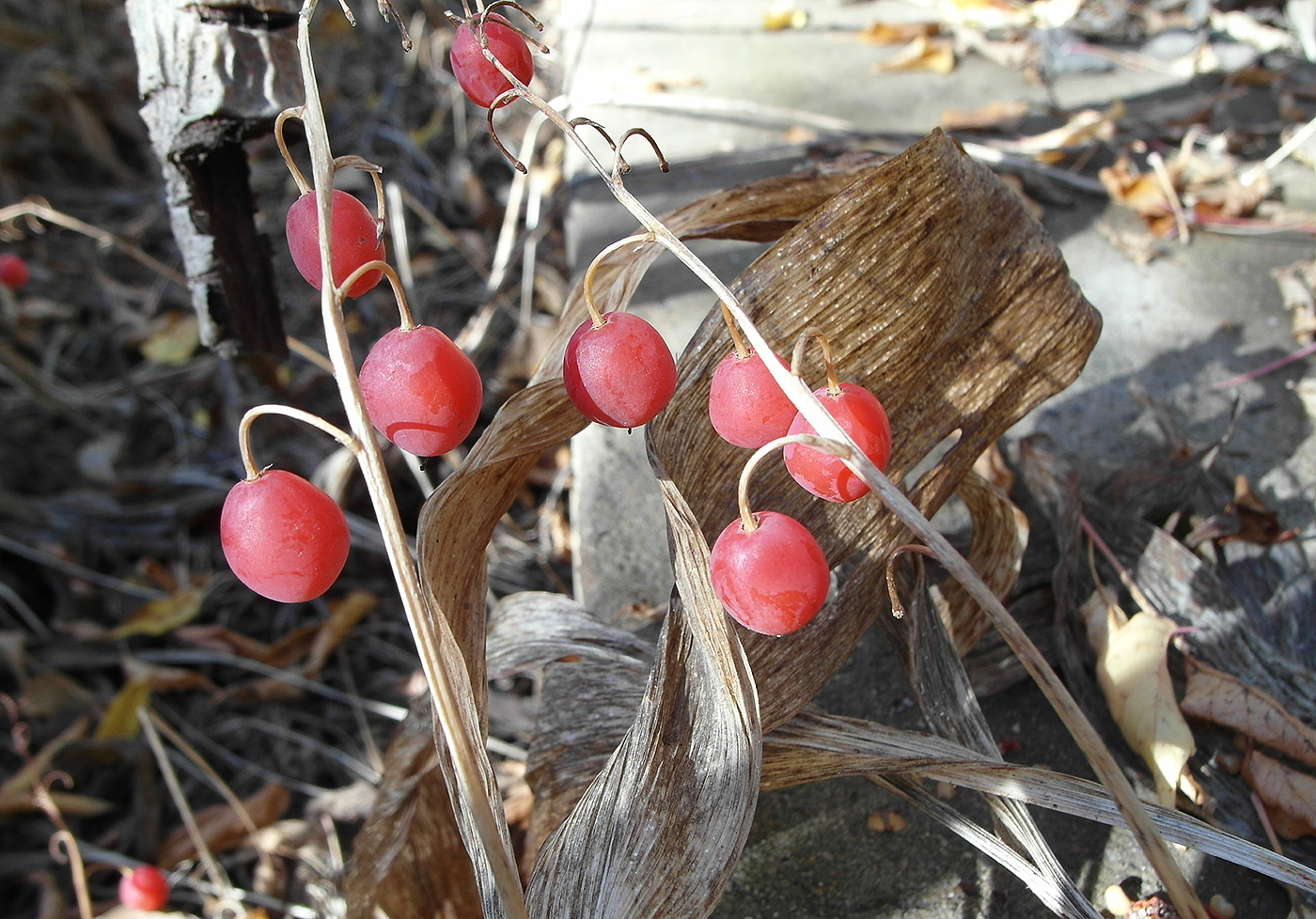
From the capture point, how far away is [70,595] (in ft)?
5.53

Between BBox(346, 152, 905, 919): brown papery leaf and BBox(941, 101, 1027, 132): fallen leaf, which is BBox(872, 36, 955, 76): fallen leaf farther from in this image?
BBox(346, 152, 905, 919): brown papery leaf

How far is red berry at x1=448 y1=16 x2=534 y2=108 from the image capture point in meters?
0.77

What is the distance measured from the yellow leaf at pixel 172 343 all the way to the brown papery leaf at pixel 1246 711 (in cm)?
198

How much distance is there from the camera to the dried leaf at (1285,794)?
84cm

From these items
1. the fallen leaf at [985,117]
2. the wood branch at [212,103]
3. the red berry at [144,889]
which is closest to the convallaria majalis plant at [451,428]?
the wood branch at [212,103]

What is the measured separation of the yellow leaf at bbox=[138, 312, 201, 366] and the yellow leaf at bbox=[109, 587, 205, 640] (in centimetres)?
68

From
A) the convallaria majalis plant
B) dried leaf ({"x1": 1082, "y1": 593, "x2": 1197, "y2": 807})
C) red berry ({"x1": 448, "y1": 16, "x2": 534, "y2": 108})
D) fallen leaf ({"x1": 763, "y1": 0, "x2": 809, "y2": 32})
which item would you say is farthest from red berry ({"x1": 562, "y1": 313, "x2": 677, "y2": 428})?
fallen leaf ({"x1": 763, "y1": 0, "x2": 809, "y2": 32})

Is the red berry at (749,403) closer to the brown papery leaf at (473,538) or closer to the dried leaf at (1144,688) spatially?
the brown papery leaf at (473,538)

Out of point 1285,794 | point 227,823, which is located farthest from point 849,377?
point 227,823

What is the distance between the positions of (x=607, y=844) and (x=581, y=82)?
2.06 m

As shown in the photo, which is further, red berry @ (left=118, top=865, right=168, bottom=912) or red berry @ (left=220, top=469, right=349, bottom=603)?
red berry @ (left=118, top=865, right=168, bottom=912)

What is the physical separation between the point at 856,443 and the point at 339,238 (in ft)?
1.29

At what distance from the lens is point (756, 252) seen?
161cm

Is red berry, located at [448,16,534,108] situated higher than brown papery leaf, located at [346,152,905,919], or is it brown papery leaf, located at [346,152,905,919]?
red berry, located at [448,16,534,108]
